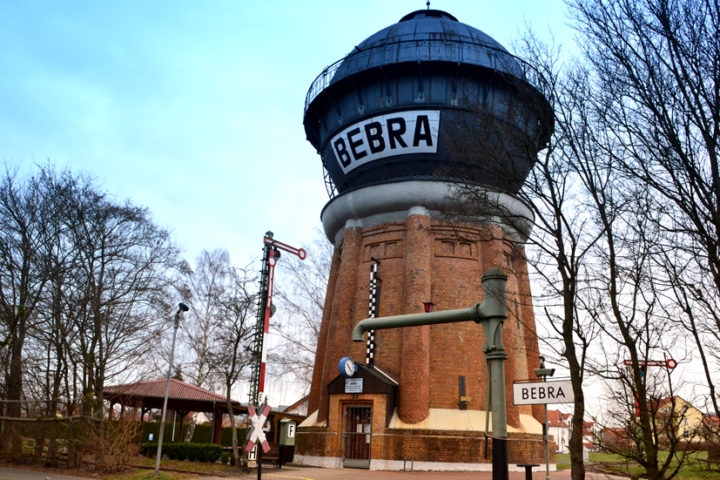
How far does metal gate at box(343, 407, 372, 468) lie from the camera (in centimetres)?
2059

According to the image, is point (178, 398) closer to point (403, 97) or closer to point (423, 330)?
point (423, 330)

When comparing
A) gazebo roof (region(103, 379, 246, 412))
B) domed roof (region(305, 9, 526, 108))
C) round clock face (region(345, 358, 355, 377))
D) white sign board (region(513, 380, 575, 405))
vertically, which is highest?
domed roof (region(305, 9, 526, 108))

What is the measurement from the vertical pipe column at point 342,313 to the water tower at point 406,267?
47 mm

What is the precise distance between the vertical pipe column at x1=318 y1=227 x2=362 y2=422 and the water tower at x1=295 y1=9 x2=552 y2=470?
0.05m

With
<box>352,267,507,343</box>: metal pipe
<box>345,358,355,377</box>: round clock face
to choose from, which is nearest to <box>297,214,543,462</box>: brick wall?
<box>345,358,355,377</box>: round clock face

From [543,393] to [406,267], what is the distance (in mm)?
14585

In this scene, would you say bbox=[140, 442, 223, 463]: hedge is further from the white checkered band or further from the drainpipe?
the drainpipe

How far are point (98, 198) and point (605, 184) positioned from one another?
64.6ft

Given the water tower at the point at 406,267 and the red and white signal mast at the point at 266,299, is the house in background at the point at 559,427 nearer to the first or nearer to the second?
the water tower at the point at 406,267

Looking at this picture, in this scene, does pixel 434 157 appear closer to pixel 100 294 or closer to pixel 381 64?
pixel 381 64

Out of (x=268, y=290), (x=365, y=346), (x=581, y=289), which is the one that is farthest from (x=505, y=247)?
(x=581, y=289)

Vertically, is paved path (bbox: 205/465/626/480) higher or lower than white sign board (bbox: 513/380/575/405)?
lower

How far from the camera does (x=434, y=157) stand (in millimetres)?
22406

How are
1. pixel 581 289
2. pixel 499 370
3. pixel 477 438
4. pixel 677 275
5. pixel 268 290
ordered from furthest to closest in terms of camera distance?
pixel 477 438 < pixel 268 290 < pixel 581 289 < pixel 677 275 < pixel 499 370
